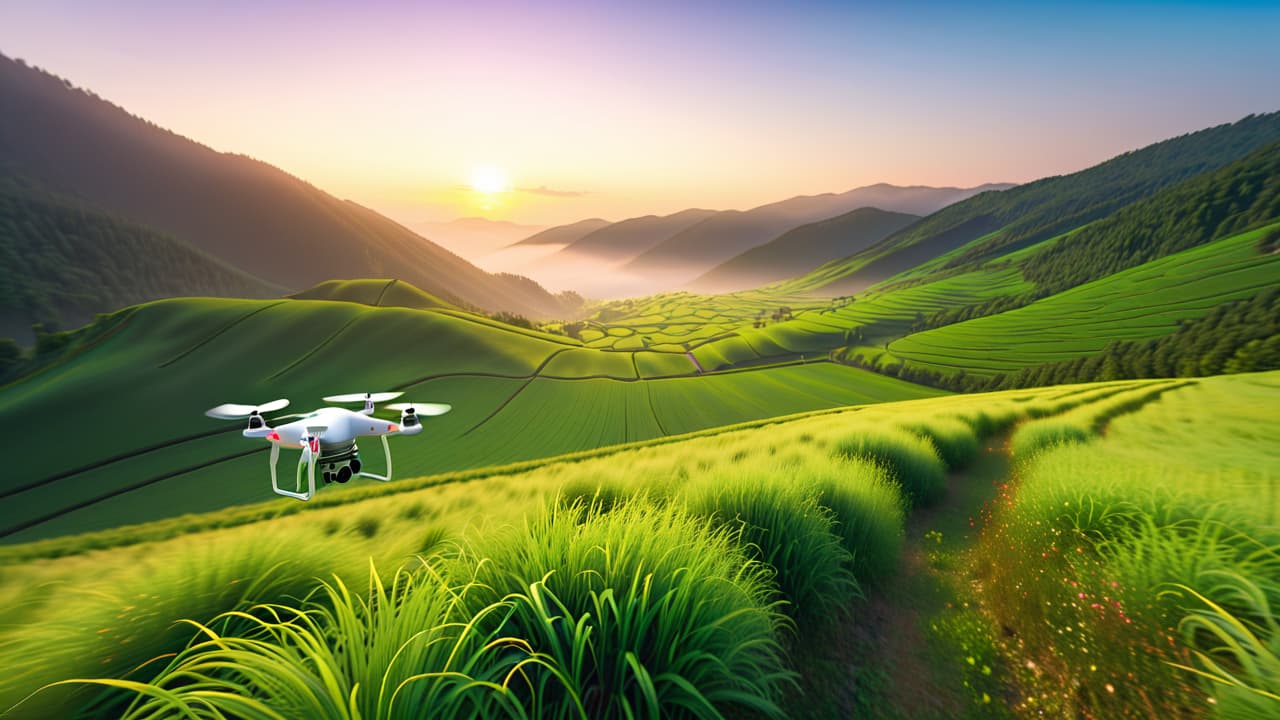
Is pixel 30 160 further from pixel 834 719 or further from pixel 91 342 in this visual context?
pixel 834 719

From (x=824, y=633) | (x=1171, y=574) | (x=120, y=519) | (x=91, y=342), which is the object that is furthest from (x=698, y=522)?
(x=91, y=342)

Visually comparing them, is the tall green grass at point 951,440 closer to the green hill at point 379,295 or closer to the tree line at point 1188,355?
the tree line at point 1188,355

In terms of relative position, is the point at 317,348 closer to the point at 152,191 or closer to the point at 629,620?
the point at 629,620

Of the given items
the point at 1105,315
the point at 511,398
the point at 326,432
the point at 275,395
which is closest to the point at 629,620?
the point at 326,432

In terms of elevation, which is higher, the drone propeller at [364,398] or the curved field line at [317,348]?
the drone propeller at [364,398]

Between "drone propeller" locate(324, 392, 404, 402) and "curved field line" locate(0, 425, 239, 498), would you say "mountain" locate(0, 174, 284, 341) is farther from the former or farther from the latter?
"drone propeller" locate(324, 392, 404, 402)

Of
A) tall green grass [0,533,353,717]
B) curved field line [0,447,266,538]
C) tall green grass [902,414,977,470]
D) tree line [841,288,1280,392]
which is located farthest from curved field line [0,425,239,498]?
tree line [841,288,1280,392]

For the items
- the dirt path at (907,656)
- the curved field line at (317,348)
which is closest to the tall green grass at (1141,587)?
the dirt path at (907,656)
